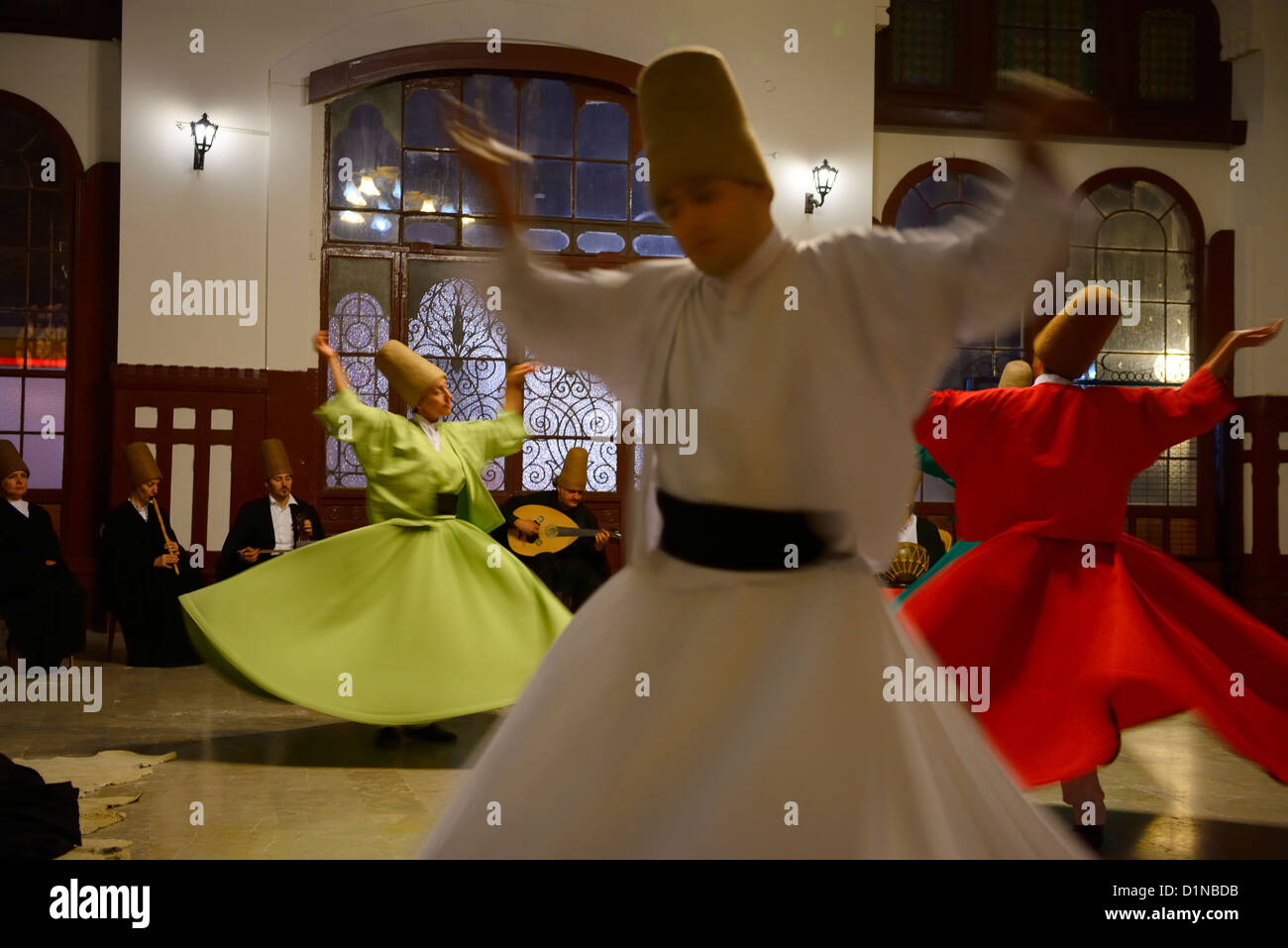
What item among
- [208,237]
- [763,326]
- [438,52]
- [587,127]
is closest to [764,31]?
[587,127]

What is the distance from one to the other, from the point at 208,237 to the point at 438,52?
84.0 inches

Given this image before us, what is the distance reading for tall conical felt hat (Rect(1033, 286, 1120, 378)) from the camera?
3.40m

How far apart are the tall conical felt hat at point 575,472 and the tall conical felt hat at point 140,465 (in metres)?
2.62

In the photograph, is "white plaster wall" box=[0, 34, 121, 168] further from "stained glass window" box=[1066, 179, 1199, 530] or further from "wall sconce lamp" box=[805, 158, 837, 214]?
"stained glass window" box=[1066, 179, 1199, 530]

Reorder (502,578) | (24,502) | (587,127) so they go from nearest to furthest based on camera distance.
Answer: (502,578)
(24,502)
(587,127)

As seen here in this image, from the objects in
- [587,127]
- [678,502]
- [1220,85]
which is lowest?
[678,502]

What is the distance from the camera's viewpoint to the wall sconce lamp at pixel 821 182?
880 centimetres

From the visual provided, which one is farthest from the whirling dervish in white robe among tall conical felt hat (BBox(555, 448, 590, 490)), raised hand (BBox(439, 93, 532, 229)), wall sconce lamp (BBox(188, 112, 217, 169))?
wall sconce lamp (BBox(188, 112, 217, 169))

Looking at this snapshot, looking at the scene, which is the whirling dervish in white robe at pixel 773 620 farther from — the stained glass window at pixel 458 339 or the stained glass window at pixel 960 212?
the stained glass window at pixel 960 212

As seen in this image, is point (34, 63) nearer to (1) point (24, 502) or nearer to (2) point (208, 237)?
(2) point (208, 237)

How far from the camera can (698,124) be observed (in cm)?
170

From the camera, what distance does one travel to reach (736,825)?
4.80 ft

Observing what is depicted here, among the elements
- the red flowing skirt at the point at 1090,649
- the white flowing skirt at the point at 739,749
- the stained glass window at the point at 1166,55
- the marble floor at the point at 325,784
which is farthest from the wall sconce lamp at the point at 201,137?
the white flowing skirt at the point at 739,749

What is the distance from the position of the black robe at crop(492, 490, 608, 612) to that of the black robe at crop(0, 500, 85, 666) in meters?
2.53
